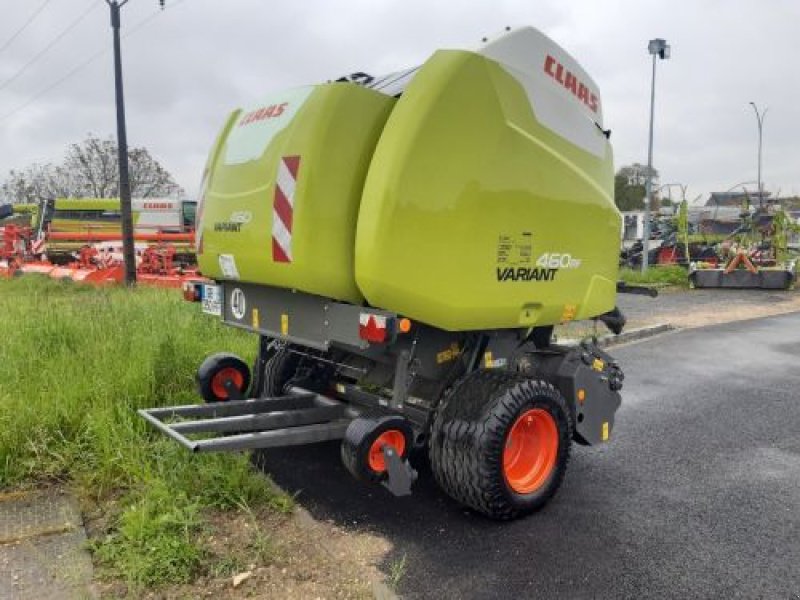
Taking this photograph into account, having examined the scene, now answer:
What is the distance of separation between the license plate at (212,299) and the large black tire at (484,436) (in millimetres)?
1784

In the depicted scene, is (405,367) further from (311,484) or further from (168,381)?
(168,381)

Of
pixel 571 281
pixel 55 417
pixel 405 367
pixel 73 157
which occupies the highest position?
pixel 73 157

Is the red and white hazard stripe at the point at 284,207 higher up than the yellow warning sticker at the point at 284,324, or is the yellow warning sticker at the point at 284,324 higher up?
the red and white hazard stripe at the point at 284,207

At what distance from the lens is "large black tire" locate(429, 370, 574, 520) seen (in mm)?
3633

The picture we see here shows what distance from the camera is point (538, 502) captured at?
13.0 ft

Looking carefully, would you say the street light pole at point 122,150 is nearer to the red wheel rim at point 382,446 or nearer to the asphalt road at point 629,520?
the asphalt road at point 629,520

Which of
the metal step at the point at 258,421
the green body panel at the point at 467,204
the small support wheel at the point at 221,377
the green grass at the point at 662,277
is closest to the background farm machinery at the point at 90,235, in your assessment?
the green grass at the point at 662,277

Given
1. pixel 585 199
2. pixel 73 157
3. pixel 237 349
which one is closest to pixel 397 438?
pixel 585 199

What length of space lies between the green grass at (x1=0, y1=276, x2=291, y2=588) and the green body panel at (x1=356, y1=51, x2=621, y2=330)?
1453 millimetres

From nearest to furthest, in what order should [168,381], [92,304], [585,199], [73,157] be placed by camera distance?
1. [585,199]
2. [168,381]
3. [92,304]
4. [73,157]

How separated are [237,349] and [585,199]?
3.43m

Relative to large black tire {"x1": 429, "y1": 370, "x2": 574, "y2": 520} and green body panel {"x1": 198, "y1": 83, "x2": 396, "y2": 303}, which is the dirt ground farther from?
green body panel {"x1": 198, "y1": 83, "x2": 396, "y2": 303}

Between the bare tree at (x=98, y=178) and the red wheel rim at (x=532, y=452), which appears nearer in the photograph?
the red wheel rim at (x=532, y=452)

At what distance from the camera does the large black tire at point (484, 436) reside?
11.9ft
